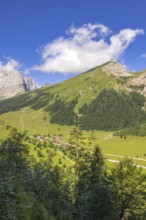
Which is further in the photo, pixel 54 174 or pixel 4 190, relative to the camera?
pixel 54 174

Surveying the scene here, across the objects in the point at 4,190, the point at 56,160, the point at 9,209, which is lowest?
the point at 56,160

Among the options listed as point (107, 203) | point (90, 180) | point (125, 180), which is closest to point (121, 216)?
point (107, 203)

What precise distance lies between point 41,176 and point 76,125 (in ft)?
58.1

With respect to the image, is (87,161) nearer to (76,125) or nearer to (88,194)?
(76,125)

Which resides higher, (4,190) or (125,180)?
(4,190)

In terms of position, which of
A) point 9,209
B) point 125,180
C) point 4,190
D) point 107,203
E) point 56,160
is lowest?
point 56,160

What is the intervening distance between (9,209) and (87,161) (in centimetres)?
5195

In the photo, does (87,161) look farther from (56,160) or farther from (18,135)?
(56,160)

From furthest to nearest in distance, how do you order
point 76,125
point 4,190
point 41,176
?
point 76,125 < point 41,176 < point 4,190

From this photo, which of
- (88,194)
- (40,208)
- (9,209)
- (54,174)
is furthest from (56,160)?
(9,209)

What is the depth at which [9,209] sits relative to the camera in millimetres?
12414

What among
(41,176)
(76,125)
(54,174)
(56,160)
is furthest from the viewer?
(56,160)

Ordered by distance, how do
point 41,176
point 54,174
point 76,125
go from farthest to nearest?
1. point 54,174
2. point 76,125
3. point 41,176

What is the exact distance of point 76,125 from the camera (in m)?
61.7
